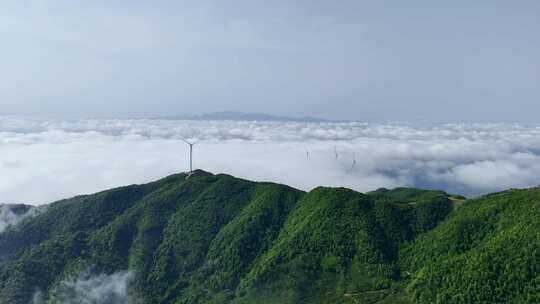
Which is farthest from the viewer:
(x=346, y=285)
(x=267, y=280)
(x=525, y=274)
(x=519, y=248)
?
(x=267, y=280)

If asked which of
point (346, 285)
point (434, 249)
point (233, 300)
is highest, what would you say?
point (434, 249)

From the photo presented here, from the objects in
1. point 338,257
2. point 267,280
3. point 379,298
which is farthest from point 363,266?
point 267,280

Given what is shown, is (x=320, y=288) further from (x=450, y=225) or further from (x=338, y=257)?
(x=450, y=225)

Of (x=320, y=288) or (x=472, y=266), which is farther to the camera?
(x=320, y=288)

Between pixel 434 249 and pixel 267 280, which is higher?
pixel 434 249

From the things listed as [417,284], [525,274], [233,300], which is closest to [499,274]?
[525,274]

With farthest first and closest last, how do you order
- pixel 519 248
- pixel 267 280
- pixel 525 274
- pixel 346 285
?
pixel 267 280 < pixel 346 285 < pixel 519 248 < pixel 525 274

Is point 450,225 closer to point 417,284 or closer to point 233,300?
point 417,284

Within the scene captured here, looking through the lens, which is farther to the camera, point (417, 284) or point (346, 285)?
point (346, 285)

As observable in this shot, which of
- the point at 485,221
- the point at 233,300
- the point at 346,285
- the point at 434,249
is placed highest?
the point at 485,221
